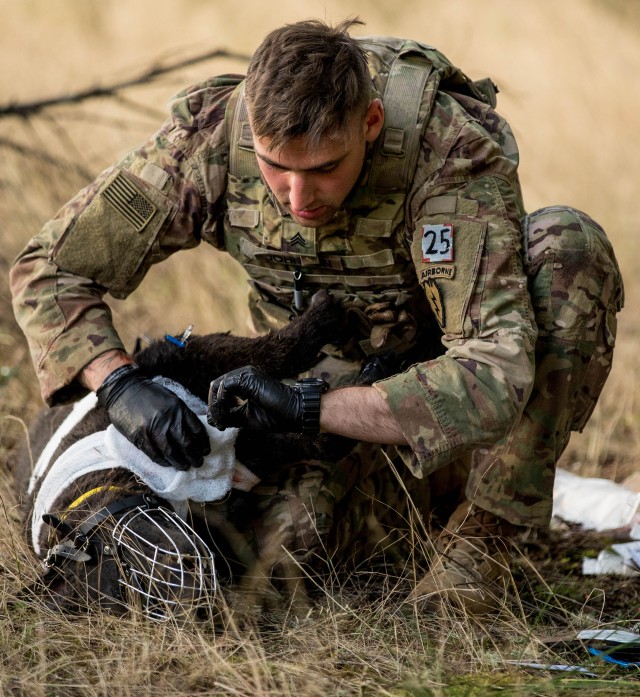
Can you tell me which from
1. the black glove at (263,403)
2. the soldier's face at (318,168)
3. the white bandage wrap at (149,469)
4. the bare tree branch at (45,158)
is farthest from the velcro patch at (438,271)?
the bare tree branch at (45,158)

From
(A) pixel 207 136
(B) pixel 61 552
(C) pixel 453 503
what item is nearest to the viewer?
(B) pixel 61 552

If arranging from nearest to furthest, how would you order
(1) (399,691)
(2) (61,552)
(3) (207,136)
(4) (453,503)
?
(1) (399,691)
(2) (61,552)
(3) (207,136)
(4) (453,503)

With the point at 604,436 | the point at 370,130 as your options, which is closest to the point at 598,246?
the point at 370,130

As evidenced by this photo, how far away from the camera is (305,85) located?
98.6 inches

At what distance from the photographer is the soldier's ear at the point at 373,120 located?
8.77 feet

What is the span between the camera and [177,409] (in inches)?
101

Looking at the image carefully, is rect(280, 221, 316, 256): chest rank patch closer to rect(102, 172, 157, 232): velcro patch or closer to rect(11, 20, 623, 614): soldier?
rect(11, 20, 623, 614): soldier

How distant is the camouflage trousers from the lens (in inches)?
111

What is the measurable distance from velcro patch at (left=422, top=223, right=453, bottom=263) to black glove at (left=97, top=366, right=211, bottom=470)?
0.84m

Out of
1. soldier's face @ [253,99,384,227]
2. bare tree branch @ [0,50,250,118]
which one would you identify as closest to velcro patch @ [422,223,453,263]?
soldier's face @ [253,99,384,227]

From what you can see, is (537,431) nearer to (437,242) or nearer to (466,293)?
(466,293)

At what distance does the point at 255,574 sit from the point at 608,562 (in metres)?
1.30

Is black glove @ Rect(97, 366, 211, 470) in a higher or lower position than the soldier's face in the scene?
lower

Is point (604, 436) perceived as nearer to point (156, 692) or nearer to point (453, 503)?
point (453, 503)
